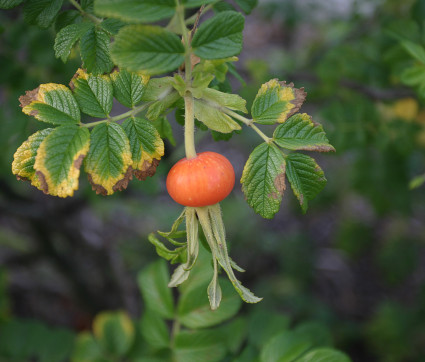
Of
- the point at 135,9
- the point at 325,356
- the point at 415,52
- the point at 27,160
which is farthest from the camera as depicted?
the point at 415,52

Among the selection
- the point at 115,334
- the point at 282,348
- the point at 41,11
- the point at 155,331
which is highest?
the point at 41,11

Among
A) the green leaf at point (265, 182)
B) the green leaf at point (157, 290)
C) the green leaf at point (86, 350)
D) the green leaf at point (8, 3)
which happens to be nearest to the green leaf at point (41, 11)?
the green leaf at point (8, 3)

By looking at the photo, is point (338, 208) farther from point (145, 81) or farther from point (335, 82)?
point (145, 81)

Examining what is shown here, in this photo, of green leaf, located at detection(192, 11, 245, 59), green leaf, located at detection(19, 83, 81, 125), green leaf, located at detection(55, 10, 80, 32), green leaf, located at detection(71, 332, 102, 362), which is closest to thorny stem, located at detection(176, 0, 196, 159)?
green leaf, located at detection(192, 11, 245, 59)

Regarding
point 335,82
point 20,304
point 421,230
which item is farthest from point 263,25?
point 20,304

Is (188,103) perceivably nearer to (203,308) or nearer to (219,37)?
(219,37)

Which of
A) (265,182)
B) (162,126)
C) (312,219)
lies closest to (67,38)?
(162,126)
